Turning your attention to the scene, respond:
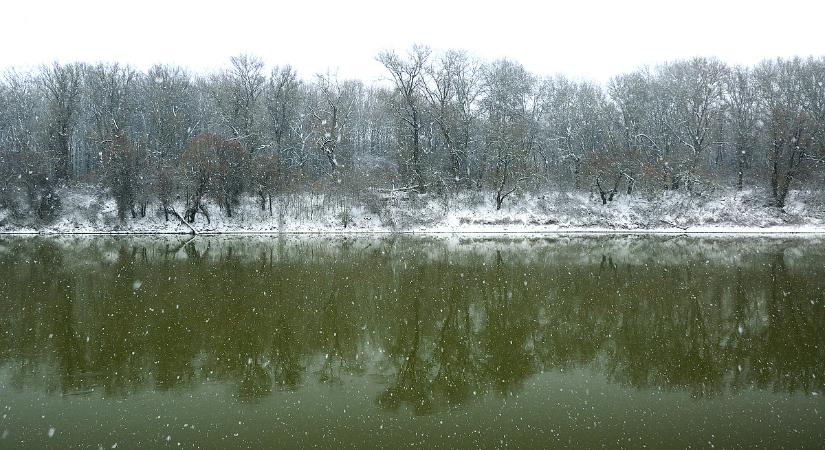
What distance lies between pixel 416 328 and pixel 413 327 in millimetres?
117

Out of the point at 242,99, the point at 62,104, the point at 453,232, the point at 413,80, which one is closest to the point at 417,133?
the point at 413,80

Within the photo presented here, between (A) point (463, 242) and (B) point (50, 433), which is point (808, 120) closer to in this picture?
(A) point (463, 242)

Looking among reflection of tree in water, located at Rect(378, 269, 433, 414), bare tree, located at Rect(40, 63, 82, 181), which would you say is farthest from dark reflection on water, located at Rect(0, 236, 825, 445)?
bare tree, located at Rect(40, 63, 82, 181)

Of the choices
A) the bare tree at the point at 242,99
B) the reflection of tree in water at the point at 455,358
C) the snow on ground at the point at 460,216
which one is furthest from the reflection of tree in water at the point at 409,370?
the bare tree at the point at 242,99

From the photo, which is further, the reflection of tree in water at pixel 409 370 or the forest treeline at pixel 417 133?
the forest treeline at pixel 417 133

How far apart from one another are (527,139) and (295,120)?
2471cm

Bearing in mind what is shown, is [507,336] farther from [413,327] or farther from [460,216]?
[460,216]

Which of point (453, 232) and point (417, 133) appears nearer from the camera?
point (453, 232)

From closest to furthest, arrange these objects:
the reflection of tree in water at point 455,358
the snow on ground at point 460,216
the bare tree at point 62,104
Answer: the reflection of tree in water at point 455,358 < the snow on ground at point 460,216 < the bare tree at point 62,104

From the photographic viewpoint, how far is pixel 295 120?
55656mm

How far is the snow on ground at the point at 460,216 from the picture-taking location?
138 ft

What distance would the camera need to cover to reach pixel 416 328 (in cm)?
1212

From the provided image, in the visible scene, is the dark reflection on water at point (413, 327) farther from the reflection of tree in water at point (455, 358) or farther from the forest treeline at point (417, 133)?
the forest treeline at point (417, 133)

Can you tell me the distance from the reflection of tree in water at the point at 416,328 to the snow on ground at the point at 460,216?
71.4 feet
